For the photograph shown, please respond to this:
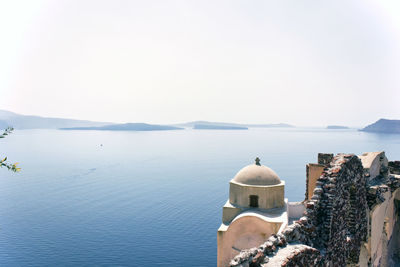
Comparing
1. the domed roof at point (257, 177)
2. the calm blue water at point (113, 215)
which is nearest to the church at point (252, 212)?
the domed roof at point (257, 177)

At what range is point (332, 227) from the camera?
23.1 ft

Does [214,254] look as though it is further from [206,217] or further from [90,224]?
[90,224]

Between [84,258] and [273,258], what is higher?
[273,258]

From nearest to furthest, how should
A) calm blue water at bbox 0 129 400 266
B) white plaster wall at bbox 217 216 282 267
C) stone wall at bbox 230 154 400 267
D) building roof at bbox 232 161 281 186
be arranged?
stone wall at bbox 230 154 400 267
white plaster wall at bbox 217 216 282 267
building roof at bbox 232 161 281 186
calm blue water at bbox 0 129 400 266

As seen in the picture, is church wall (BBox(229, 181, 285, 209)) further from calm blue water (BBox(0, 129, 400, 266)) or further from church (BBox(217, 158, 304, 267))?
calm blue water (BBox(0, 129, 400, 266))

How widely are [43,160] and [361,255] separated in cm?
10786

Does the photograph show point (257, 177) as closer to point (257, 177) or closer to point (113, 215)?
point (257, 177)

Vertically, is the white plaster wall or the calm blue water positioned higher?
the white plaster wall

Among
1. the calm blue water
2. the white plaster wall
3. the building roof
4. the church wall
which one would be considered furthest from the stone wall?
the calm blue water

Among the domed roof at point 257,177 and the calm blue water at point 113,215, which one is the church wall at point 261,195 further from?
the calm blue water at point 113,215

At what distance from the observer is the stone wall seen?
5.48m

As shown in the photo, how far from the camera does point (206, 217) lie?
43.1 meters

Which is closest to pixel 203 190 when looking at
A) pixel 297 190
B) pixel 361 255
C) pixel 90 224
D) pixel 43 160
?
pixel 297 190

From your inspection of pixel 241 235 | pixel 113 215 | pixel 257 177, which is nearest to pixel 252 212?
pixel 241 235
